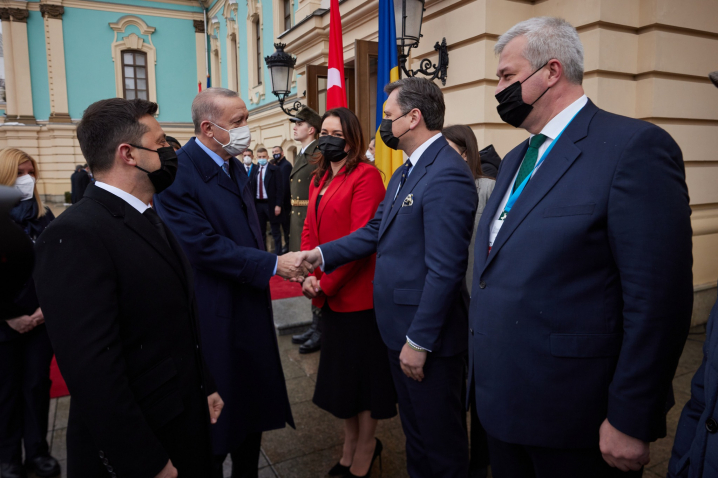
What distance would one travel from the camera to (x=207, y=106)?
99.0 inches


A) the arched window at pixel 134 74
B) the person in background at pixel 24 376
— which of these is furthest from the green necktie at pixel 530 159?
the arched window at pixel 134 74

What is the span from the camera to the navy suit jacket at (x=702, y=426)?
3.48 ft

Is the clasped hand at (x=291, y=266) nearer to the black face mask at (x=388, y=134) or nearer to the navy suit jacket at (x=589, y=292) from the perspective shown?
the black face mask at (x=388, y=134)

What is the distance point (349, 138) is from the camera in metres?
2.86

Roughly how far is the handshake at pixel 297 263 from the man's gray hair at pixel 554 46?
1541mm

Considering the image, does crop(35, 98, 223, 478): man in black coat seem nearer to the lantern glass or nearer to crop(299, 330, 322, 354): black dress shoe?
crop(299, 330, 322, 354): black dress shoe

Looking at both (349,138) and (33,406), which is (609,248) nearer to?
(349,138)

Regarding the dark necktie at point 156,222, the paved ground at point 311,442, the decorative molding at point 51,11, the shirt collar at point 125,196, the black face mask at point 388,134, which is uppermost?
the decorative molding at point 51,11

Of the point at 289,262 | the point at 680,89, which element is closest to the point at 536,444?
the point at 289,262

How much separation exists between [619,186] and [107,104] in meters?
1.57

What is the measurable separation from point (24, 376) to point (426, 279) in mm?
2342

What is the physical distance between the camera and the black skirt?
269 centimetres

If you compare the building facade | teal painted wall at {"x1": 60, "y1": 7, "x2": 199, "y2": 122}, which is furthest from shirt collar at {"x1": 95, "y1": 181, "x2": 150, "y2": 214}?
teal painted wall at {"x1": 60, "y1": 7, "x2": 199, "y2": 122}

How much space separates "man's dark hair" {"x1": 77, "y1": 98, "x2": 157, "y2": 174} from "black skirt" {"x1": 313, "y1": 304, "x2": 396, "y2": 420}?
152cm
